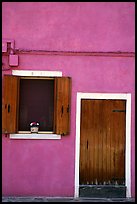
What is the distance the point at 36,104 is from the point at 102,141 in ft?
6.00

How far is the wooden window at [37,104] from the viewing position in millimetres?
9523

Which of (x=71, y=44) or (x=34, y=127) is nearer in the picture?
(x=34, y=127)

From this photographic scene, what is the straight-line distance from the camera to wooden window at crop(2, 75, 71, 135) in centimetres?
952

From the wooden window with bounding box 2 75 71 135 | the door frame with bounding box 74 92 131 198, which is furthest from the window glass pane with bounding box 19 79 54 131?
the door frame with bounding box 74 92 131 198

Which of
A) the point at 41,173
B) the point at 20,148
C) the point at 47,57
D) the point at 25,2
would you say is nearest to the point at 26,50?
the point at 47,57

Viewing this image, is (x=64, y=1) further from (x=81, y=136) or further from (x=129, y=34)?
(x=81, y=136)

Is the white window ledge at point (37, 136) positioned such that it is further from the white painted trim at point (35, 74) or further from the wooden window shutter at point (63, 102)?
the wooden window shutter at point (63, 102)

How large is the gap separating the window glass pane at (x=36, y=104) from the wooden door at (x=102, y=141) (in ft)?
2.66

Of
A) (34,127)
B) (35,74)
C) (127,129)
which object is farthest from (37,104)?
(127,129)

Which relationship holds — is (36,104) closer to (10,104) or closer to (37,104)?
(37,104)

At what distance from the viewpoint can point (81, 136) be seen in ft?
31.8

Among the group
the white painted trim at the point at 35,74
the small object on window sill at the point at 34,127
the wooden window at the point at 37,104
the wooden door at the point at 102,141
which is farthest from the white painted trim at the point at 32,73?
the small object on window sill at the point at 34,127

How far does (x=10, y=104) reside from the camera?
9.53 metres

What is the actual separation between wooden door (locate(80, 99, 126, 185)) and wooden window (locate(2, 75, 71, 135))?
521 mm
